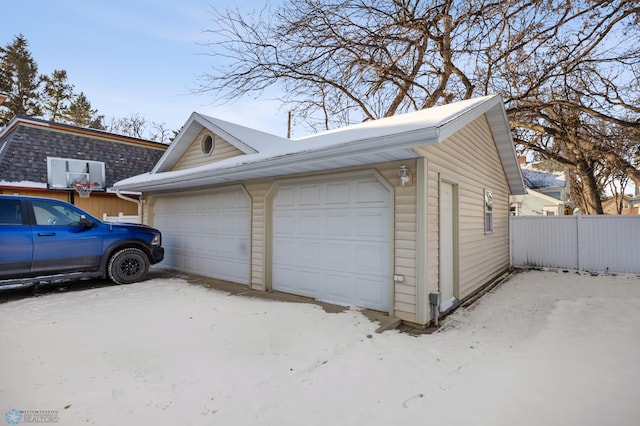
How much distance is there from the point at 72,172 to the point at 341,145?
12560 mm

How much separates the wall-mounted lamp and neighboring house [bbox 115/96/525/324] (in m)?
0.02

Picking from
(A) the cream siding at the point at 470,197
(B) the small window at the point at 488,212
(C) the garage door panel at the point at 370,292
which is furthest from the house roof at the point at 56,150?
(B) the small window at the point at 488,212

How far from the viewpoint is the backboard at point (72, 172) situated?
11.8 meters

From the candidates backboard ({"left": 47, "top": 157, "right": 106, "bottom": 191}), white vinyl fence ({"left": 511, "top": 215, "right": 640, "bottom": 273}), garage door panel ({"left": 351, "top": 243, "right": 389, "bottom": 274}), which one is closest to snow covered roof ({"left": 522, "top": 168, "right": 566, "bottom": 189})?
white vinyl fence ({"left": 511, "top": 215, "right": 640, "bottom": 273})

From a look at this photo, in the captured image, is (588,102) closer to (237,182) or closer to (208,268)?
(237,182)

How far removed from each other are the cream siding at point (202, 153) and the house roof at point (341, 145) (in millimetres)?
152

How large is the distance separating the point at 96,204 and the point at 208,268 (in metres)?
8.14

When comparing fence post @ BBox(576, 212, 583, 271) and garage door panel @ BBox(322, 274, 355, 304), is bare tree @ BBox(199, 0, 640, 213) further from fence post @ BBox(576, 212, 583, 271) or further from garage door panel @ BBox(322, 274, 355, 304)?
garage door panel @ BBox(322, 274, 355, 304)

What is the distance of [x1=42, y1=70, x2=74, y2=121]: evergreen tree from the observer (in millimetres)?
22766

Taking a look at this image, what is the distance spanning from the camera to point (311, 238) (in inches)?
228

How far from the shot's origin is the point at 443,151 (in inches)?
201

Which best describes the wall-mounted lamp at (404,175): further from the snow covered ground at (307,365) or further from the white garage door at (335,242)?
the snow covered ground at (307,365)

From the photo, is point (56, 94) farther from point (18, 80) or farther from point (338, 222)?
point (338, 222)

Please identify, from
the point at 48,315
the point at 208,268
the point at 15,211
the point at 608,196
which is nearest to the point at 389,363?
the point at 48,315
